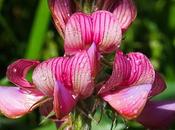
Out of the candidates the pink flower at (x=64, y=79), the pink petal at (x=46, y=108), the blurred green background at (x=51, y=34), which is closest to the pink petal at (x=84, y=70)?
the pink flower at (x=64, y=79)

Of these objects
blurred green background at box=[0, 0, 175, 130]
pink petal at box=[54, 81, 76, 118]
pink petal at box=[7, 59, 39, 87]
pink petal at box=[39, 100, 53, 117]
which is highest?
pink petal at box=[7, 59, 39, 87]

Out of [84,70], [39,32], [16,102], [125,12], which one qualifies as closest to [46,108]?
[16,102]

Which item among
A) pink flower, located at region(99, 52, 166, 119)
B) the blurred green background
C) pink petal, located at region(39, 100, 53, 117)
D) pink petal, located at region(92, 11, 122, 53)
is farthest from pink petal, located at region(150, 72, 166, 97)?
the blurred green background

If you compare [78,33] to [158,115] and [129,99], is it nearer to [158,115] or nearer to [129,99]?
[129,99]

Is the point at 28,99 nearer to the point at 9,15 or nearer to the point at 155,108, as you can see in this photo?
the point at 155,108

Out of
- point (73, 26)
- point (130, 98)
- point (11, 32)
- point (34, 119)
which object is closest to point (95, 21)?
point (73, 26)

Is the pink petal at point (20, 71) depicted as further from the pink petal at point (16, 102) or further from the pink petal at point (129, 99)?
the pink petal at point (129, 99)

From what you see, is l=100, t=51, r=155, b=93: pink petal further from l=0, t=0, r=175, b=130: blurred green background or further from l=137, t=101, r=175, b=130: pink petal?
l=0, t=0, r=175, b=130: blurred green background
